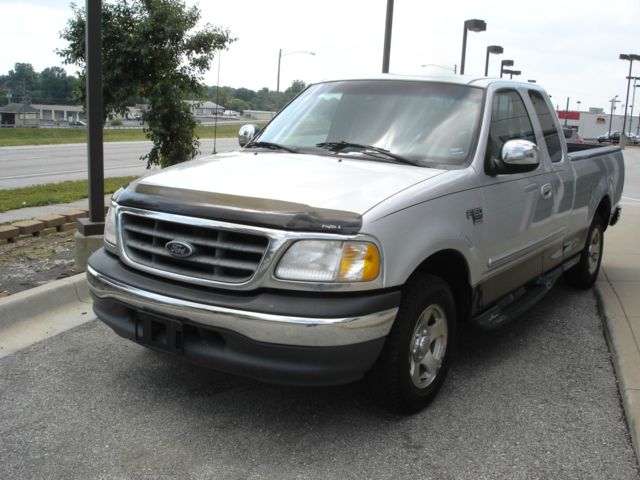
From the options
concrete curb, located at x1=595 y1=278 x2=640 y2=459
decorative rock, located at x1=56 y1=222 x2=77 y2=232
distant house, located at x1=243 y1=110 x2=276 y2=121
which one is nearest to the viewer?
concrete curb, located at x1=595 y1=278 x2=640 y2=459

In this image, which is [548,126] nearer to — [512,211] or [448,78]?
[448,78]

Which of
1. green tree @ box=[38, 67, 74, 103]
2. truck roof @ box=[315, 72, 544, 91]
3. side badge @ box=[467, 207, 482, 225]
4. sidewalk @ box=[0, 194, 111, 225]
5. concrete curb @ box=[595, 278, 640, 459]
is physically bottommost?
concrete curb @ box=[595, 278, 640, 459]

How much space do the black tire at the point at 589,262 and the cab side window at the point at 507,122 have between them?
1.83 m

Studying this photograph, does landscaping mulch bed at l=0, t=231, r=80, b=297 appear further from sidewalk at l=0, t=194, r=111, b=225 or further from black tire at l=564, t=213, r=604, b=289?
black tire at l=564, t=213, r=604, b=289

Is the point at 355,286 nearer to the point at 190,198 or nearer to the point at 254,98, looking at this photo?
the point at 190,198

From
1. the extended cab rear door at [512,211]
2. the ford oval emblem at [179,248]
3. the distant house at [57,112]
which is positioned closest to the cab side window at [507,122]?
the extended cab rear door at [512,211]

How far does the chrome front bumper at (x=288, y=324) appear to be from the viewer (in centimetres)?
319

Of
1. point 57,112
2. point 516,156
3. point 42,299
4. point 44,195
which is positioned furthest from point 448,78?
point 57,112

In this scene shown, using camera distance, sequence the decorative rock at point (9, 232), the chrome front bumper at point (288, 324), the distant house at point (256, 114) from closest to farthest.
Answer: the chrome front bumper at point (288, 324), the decorative rock at point (9, 232), the distant house at point (256, 114)

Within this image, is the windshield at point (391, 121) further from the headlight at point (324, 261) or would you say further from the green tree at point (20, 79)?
Result: the green tree at point (20, 79)

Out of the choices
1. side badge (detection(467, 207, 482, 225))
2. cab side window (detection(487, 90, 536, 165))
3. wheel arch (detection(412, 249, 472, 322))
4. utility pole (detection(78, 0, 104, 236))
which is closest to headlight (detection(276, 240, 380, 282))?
wheel arch (detection(412, 249, 472, 322))

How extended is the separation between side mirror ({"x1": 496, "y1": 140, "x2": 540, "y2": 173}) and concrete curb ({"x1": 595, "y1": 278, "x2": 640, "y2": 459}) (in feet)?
4.82

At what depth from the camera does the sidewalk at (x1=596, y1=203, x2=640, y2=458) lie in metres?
4.11

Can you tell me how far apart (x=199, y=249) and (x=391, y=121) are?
1.71m
